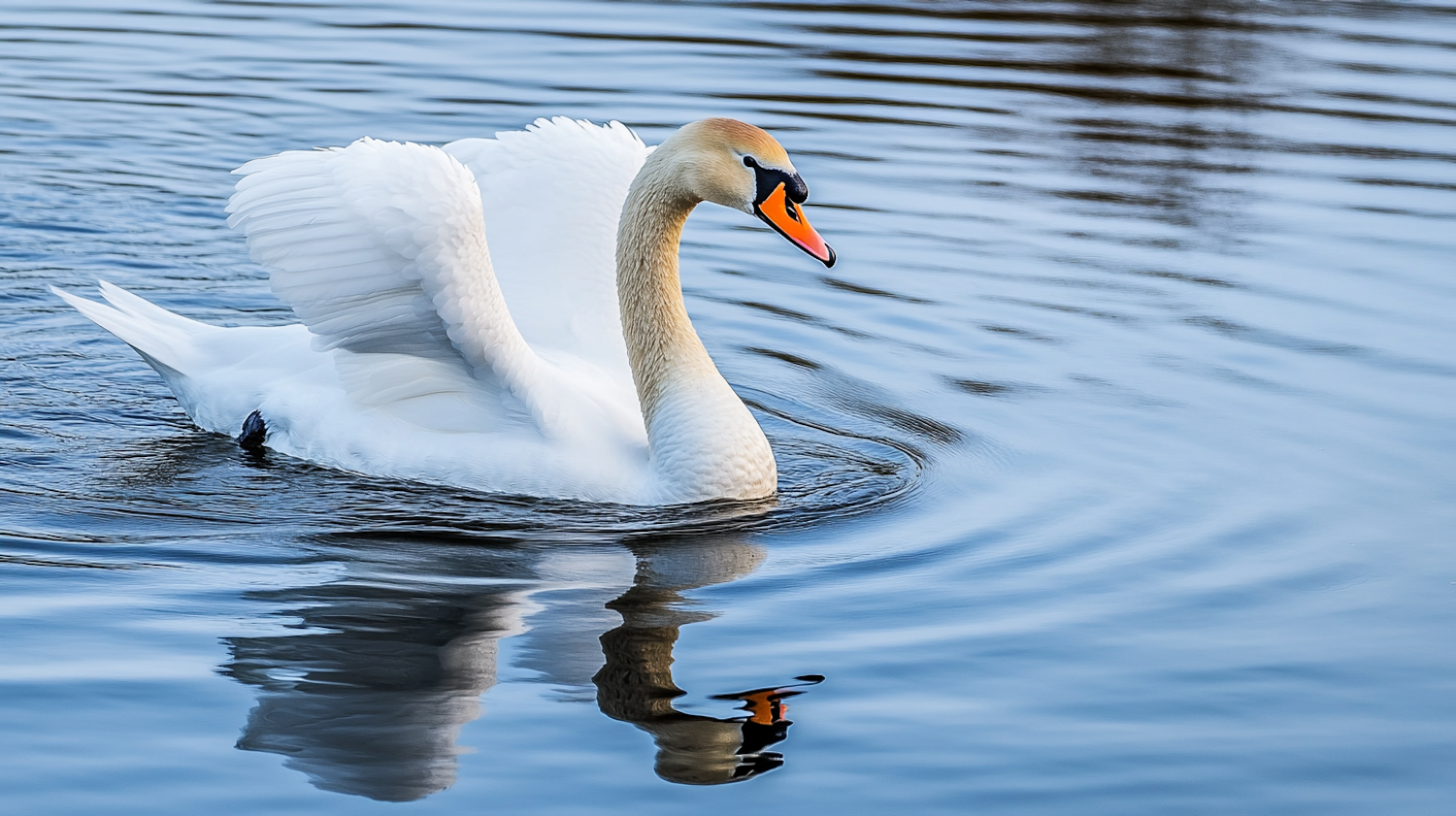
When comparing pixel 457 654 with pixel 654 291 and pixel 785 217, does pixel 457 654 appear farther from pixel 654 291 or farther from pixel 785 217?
pixel 654 291

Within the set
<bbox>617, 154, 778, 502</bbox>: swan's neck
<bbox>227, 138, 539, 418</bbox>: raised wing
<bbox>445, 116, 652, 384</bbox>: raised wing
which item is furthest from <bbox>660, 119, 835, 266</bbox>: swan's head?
<bbox>445, 116, 652, 384</bbox>: raised wing

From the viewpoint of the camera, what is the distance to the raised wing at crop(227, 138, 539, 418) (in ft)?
21.9

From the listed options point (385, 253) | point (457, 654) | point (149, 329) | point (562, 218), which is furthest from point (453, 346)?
point (457, 654)

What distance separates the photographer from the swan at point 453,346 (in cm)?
678

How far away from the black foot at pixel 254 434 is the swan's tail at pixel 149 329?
1.41ft

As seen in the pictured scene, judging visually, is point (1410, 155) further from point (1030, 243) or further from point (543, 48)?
point (543, 48)

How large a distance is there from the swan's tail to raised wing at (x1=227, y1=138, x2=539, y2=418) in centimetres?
104

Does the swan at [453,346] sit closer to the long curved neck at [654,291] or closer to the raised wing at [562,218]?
the long curved neck at [654,291]

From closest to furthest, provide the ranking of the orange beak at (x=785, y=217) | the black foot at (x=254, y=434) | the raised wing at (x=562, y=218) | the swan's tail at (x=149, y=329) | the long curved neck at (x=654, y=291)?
Answer: the orange beak at (x=785, y=217) < the long curved neck at (x=654, y=291) < the black foot at (x=254, y=434) < the swan's tail at (x=149, y=329) < the raised wing at (x=562, y=218)

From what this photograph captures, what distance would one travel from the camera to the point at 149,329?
8.01 meters

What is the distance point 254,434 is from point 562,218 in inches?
62.7

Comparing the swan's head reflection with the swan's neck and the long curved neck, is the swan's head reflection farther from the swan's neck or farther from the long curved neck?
the long curved neck

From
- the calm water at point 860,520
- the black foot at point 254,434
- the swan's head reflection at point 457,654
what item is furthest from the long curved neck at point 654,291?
the black foot at point 254,434

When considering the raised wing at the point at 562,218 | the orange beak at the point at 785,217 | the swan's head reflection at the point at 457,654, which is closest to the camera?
the swan's head reflection at the point at 457,654
